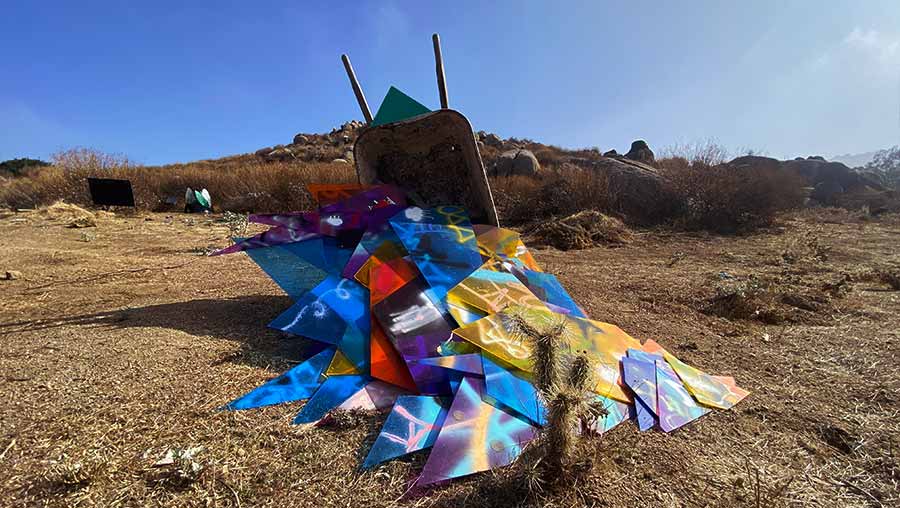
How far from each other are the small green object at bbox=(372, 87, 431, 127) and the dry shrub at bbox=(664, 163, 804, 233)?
30.3 feet

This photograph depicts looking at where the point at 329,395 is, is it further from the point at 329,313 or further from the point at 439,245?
the point at 439,245

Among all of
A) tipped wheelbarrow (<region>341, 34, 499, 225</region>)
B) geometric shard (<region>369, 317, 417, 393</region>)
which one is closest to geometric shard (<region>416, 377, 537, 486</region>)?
geometric shard (<region>369, 317, 417, 393</region>)

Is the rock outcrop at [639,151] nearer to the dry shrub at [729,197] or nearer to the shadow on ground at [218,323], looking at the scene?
the dry shrub at [729,197]

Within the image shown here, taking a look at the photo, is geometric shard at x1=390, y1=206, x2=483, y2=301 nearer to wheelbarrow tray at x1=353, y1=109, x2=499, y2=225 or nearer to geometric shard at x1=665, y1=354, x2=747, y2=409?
Answer: wheelbarrow tray at x1=353, y1=109, x2=499, y2=225

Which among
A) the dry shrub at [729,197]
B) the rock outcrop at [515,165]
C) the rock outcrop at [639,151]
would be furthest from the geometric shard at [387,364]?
the rock outcrop at [639,151]

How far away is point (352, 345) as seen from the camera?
2398 mm

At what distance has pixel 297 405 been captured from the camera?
2.04 metres

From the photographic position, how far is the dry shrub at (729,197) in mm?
10312

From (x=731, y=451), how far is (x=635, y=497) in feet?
2.17

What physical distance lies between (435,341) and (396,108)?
2582 millimetres

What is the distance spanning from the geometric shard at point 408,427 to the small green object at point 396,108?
2813 mm

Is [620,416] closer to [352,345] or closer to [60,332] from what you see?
[352,345]

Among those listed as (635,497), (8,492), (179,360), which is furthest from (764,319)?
(8,492)

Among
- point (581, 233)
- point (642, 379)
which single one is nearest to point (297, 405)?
point (642, 379)
